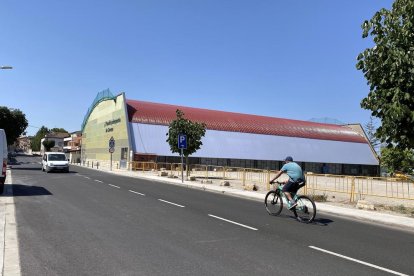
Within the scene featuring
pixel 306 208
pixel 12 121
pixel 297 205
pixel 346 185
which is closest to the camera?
pixel 306 208

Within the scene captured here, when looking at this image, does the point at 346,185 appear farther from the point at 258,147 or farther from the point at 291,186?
the point at 258,147

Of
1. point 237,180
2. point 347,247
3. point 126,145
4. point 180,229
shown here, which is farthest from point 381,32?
point 126,145

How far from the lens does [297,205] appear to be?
11453mm

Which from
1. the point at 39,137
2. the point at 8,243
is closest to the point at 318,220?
the point at 8,243

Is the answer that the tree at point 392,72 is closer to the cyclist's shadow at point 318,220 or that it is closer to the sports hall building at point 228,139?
the cyclist's shadow at point 318,220

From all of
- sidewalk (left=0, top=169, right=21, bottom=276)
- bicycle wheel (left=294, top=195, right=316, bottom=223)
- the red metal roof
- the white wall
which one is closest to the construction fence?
bicycle wheel (left=294, top=195, right=316, bottom=223)

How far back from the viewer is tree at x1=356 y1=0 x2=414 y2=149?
11.3m

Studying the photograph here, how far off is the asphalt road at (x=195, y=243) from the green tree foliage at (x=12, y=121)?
48.3m

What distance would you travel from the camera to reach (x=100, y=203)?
1352 cm

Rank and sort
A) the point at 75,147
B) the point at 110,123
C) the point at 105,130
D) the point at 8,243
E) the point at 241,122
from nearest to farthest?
1. the point at 8,243
2. the point at 110,123
3. the point at 105,130
4. the point at 241,122
5. the point at 75,147

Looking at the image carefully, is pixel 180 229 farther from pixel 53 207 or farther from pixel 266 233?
pixel 53 207

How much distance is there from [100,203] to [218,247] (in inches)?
279

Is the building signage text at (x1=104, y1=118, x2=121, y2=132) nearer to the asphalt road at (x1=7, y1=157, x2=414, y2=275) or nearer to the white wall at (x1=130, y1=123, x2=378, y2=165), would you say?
the white wall at (x1=130, y1=123, x2=378, y2=165)

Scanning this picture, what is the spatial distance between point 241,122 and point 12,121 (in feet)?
111
